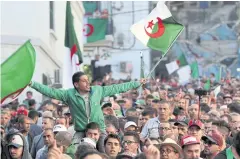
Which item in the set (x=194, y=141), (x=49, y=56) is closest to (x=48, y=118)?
(x=194, y=141)

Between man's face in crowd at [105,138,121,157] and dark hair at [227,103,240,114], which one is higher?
dark hair at [227,103,240,114]

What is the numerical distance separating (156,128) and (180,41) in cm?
5771

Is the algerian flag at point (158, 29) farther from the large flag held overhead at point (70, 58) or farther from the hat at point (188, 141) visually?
the hat at point (188, 141)

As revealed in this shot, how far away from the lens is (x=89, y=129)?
36.7ft

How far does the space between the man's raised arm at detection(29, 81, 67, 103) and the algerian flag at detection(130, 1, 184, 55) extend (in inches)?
88.0

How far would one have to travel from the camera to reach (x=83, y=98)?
11.8 m

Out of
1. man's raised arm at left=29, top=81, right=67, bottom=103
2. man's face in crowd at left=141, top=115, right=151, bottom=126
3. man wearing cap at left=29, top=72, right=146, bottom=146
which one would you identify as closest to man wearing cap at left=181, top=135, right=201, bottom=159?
man wearing cap at left=29, top=72, right=146, bottom=146

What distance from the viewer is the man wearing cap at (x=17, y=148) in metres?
9.97

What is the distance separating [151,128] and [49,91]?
1.71 metres

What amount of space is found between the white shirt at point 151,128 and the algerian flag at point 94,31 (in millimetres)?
39051

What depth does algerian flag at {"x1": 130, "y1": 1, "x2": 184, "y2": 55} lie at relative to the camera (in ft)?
44.9

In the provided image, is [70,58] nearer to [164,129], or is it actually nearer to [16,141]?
[164,129]

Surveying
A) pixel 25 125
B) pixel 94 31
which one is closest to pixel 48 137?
pixel 25 125

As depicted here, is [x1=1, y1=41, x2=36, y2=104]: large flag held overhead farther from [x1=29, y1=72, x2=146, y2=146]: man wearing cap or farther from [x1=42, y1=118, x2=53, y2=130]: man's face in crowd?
[x1=42, y1=118, x2=53, y2=130]: man's face in crowd
